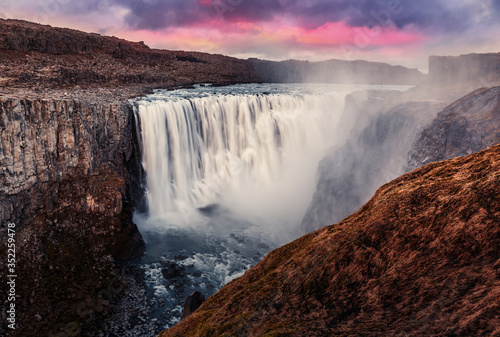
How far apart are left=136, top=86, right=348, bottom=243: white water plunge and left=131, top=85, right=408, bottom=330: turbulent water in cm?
10

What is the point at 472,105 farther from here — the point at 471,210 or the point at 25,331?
the point at 25,331

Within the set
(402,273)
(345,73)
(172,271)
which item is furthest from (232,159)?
(345,73)

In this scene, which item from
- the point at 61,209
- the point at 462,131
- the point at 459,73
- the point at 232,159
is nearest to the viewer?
the point at 462,131

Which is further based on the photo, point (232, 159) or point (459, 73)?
point (459, 73)

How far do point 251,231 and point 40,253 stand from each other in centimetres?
1591

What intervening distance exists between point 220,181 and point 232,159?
142 inches

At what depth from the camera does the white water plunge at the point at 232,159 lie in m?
28.7

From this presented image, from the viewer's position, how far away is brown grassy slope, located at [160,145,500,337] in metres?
3.82

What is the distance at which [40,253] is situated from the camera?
1681 centimetres

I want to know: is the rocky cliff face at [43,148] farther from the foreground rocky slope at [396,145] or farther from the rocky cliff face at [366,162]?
the foreground rocky slope at [396,145]

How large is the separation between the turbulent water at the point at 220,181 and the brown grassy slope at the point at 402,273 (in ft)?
43.7

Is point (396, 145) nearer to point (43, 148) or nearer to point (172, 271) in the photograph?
point (172, 271)

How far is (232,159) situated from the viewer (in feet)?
119

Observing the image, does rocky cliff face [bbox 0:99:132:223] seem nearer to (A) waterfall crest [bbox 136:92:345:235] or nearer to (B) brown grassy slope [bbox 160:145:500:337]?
(A) waterfall crest [bbox 136:92:345:235]
